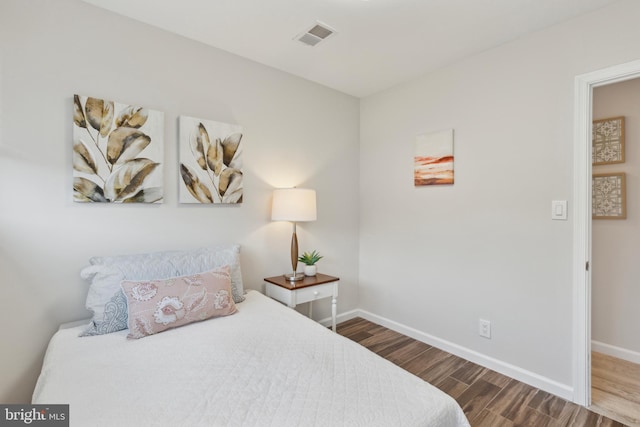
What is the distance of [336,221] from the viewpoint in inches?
128

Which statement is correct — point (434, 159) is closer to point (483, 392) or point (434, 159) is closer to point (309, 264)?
point (309, 264)

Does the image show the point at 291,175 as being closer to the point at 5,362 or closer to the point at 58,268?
the point at 58,268

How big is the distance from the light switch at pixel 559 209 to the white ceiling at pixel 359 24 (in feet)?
3.92

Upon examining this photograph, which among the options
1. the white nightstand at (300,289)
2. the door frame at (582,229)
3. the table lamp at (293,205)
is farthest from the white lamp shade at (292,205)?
the door frame at (582,229)

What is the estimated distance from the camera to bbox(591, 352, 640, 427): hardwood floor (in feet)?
6.16

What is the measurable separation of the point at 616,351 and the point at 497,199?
1.70m

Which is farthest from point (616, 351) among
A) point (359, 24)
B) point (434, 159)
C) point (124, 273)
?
point (124, 273)

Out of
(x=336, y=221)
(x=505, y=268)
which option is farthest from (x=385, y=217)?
(x=505, y=268)

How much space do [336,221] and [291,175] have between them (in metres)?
0.73

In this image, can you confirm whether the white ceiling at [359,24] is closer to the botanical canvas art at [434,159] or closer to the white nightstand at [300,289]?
the botanical canvas art at [434,159]

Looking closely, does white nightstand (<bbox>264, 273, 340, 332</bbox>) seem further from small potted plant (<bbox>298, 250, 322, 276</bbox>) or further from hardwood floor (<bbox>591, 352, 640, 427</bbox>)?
hardwood floor (<bbox>591, 352, 640, 427</bbox>)

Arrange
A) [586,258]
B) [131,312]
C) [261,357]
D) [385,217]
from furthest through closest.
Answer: [385,217]
[586,258]
[131,312]
[261,357]

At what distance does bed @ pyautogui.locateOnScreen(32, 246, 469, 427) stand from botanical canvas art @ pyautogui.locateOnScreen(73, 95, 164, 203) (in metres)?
0.84

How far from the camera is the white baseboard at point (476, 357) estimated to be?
2.08 m
